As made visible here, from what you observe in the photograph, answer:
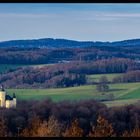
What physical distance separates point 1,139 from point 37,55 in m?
4.45

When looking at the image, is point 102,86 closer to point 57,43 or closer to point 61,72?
point 61,72

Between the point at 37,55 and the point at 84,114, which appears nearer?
the point at 84,114

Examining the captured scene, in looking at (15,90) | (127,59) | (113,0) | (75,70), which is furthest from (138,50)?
(113,0)

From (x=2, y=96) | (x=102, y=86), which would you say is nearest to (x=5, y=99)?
(x=2, y=96)

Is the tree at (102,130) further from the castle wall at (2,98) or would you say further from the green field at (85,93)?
the castle wall at (2,98)

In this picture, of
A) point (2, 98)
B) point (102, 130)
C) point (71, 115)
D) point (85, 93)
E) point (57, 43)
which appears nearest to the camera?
point (102, 130)

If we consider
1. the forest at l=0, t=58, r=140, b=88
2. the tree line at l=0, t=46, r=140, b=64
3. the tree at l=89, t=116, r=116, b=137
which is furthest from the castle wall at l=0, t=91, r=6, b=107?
the tree at l=89, t=116, r=116, b=137

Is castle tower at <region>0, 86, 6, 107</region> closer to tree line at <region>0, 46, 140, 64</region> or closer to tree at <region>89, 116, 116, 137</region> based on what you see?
tree line at <region>0, 46, 140, 64</region>

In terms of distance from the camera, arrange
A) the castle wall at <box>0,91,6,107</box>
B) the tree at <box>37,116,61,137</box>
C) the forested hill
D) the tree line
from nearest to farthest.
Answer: the tree at <box>37,116,61,137</box> → the forested hill → the castle wall at <box>0,91,6,107</box> → the tree line

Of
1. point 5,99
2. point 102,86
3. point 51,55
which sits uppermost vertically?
point 51,55

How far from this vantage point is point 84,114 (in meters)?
7.26

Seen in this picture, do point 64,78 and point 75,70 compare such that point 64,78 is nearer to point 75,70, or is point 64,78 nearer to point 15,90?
point 75,70

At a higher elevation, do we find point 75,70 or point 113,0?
point 113,0

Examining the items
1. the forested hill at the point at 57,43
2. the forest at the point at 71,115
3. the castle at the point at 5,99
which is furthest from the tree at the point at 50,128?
the forested hill at the point at 57,43
